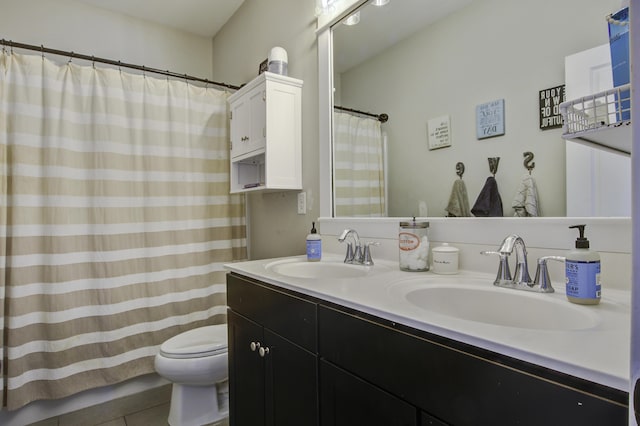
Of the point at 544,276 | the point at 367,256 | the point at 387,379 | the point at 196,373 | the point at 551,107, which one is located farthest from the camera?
the point at 196,373

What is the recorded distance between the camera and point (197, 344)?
1804mm

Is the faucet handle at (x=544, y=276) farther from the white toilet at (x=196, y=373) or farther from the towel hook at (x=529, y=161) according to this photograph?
the white toilet at (x=196, y=373)

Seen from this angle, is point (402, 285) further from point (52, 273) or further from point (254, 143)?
point (52, 273)

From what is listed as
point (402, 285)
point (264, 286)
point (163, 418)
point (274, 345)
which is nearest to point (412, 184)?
point (402, 285)

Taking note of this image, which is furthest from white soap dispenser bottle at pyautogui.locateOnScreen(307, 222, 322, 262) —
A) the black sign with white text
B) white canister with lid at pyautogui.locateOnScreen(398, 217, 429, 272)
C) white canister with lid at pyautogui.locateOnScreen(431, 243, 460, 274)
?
the black sign with white text

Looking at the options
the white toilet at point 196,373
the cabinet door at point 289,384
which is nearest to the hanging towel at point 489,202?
the cabinet door at point 289,384

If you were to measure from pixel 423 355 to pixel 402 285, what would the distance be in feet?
1.15

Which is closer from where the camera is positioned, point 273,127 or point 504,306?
point 504,306

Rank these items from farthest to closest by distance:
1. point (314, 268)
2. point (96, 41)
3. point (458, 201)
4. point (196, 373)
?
point (96, 41) → point (196, 373) → point (314, 268) → point (458, 201)

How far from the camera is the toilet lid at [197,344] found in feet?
5.49

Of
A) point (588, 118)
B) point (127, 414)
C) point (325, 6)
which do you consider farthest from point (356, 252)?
point (127, 414)

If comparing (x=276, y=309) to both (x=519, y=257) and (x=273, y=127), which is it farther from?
(x=273, y=127)

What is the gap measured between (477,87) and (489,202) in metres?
0.41

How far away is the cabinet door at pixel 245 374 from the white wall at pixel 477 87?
0.78m
